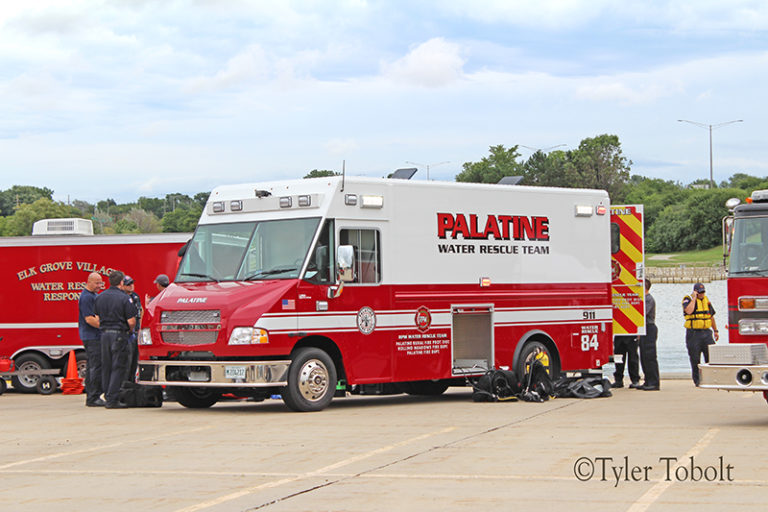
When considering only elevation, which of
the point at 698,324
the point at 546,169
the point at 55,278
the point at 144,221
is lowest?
the point at 698,324

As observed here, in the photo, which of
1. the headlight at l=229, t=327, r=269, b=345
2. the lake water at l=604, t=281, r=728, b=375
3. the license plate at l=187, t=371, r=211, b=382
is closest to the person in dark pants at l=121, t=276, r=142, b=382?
the license plate at l=187, t=371, r=211, b=382

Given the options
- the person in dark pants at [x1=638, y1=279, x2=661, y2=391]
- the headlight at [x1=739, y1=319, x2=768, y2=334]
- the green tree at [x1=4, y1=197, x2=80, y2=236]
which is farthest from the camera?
the green tree at [x1=4, y1=197, x2=80, y2=236]

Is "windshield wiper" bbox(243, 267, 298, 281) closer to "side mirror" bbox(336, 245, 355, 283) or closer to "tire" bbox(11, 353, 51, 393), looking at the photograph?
"side mirror" bbox(336, 245, 355, 283)

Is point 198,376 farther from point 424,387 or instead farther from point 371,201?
point 424,387

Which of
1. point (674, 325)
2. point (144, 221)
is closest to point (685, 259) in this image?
point (674, 325)

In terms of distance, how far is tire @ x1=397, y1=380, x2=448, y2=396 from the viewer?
16.9 metres

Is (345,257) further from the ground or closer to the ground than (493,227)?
closer to the ground

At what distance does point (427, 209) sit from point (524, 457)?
6250 mm

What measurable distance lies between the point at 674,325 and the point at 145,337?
139 ft

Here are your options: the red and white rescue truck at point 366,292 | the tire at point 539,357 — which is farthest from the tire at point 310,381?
the tire at point 539,357

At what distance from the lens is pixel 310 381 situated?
14422 millimetres

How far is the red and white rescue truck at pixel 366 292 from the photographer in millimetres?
14219

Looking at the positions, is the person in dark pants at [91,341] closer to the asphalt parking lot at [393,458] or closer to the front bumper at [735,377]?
the asphalt parking lot at [393,458]

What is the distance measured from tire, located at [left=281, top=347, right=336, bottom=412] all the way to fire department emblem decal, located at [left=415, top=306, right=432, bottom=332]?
1485 millimetres
